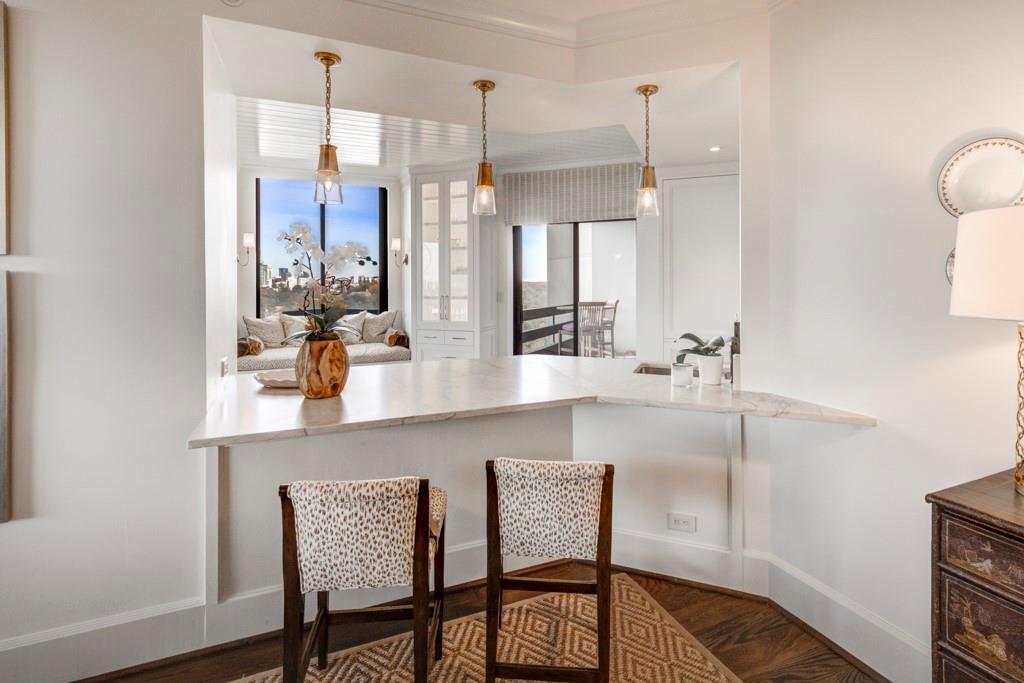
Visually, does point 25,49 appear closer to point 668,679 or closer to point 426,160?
point 668,679

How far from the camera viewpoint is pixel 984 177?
5.42ft

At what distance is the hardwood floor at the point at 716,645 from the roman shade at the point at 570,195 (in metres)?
4.01

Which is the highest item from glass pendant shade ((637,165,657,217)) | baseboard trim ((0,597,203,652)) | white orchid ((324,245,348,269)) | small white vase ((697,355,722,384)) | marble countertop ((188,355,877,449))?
glass pendant shade ((637,165,657,217))

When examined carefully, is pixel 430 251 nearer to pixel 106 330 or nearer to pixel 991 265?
pixel 106 330

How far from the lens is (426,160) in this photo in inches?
245

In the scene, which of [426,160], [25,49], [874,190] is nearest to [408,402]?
[25,49]

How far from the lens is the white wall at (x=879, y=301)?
5.60ft

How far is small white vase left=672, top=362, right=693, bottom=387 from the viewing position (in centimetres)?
256

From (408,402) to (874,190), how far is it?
1.88m

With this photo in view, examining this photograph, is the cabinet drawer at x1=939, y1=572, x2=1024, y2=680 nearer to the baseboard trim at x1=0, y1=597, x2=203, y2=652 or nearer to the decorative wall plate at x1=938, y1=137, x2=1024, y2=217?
the decorative wall plate at x1=938, y1=137, x2=1024, y2=217

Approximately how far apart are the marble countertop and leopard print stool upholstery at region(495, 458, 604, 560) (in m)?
0.47

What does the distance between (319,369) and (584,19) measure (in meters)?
1.99

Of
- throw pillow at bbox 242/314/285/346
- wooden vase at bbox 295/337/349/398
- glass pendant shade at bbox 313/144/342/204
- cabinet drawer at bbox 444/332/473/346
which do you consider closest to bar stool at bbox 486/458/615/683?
wooden vase at bbox 295/337/349/398

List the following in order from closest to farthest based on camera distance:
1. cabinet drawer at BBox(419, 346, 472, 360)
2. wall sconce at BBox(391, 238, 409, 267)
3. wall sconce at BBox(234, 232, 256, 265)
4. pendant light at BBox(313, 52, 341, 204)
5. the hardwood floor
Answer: the hardwood floor → pendant light at BBox(313, 52, 341, 204) → cabinet drawer at BBox(419, 346, 472, 360) → wall sconce at BBox(234, 232, 256, 265) → wall sconce at BBox(391, 238, 409, 267)
